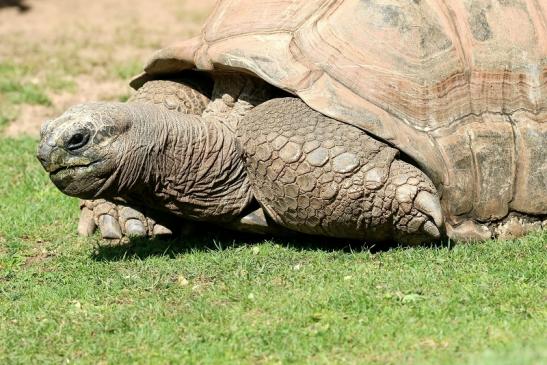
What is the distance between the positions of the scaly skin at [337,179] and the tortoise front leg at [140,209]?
0.91m

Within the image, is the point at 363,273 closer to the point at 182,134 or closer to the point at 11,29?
the point at 182,134

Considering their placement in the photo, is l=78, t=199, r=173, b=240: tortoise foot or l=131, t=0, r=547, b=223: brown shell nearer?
l=131, t=0, r=547, b=223: brown shell

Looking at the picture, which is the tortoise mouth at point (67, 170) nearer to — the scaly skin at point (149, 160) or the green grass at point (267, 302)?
the scaly skin at point (149, 160)

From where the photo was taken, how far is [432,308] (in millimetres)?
5105

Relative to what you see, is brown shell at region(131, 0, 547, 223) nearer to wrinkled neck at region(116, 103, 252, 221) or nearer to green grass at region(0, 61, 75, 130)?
wrinkled neck at region(116, 103, 252, 221)

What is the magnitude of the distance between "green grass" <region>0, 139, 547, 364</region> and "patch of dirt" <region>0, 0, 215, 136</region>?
366 cm

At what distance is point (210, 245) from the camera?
6.54m

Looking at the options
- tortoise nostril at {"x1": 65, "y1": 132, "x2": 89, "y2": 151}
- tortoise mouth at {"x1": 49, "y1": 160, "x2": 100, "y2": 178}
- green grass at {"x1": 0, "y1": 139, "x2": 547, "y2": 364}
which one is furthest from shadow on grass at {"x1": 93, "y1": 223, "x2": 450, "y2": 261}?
tortoise nostril at {"x1": 65, "y1": 132, "x2": 89, "y2": 151}

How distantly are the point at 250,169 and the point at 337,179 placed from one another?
1.96ft

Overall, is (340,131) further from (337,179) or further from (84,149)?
(84,149)

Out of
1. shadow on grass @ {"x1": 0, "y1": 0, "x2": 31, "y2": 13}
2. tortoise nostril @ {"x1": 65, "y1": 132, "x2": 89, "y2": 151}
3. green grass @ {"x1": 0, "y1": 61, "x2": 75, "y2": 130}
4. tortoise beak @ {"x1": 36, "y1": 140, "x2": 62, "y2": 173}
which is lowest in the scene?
shadow on grass @ {"x1": 0, "y1": 0, "x2": 31, "y2": 13}

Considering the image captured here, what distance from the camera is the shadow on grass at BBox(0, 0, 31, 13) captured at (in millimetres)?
14438

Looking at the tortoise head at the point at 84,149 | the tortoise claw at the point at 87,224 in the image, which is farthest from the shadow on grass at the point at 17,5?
the tortoise head at the point at 84,149

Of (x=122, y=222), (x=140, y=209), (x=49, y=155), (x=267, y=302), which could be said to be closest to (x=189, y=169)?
(x=140, y=209)
